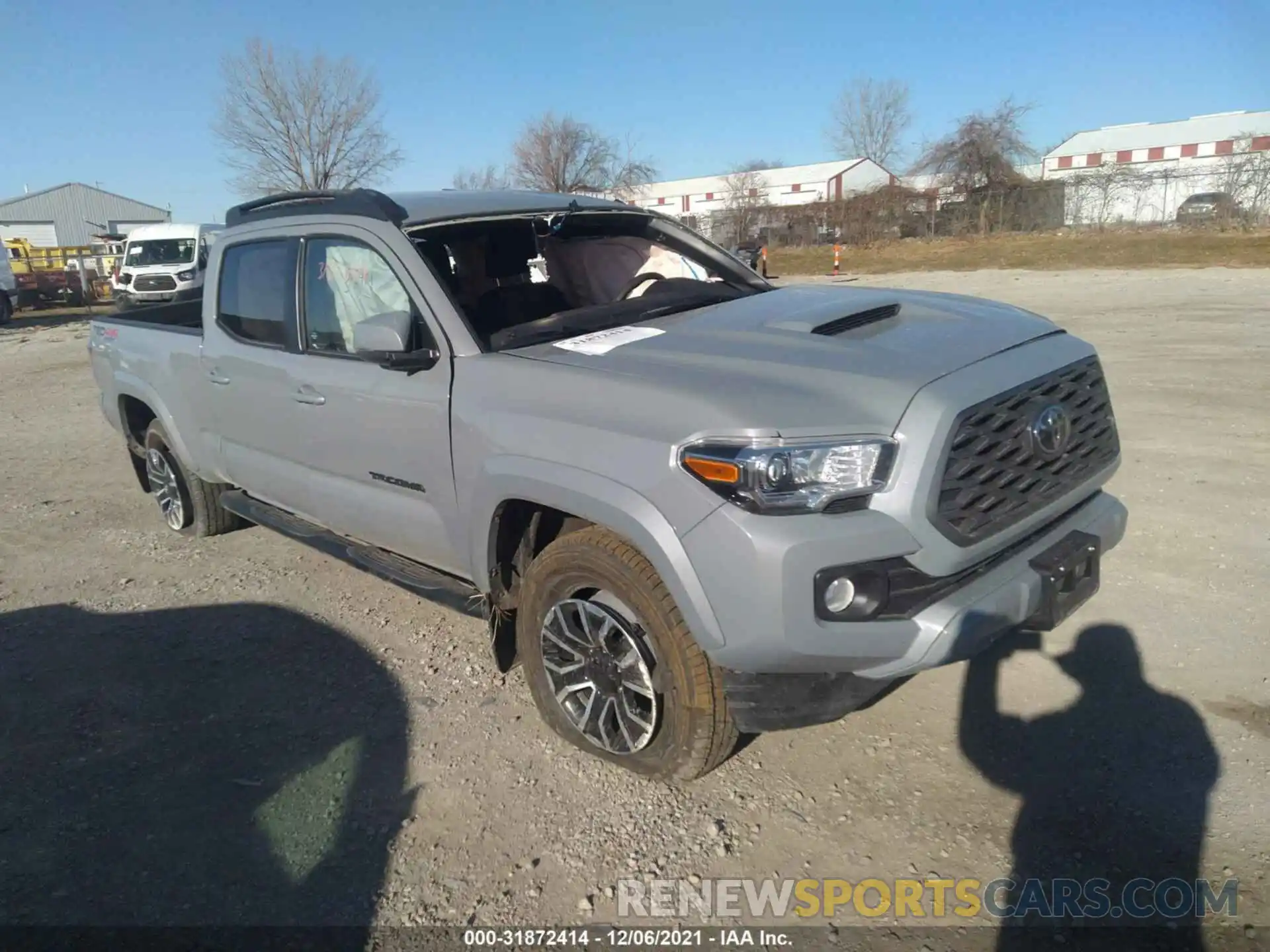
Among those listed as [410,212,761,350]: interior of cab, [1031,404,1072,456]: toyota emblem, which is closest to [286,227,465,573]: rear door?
[410,212,761,350]: interior of cab

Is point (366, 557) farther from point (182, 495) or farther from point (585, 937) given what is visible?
point (182, 495)

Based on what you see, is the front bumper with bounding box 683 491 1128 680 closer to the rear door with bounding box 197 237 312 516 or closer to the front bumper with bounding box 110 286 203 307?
the rear door with bounding box 197 237 312 516

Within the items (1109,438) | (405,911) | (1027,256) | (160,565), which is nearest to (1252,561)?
(1109,438)

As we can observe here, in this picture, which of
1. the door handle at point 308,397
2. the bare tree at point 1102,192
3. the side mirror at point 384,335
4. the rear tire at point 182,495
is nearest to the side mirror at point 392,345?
the side mirror at point 384,335

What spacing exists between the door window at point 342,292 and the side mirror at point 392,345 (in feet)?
0.35

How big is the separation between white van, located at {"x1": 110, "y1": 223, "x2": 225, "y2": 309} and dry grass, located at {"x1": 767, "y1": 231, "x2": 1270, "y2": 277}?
1835 cm

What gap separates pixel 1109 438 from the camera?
3326 millimetres

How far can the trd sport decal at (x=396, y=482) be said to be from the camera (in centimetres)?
355

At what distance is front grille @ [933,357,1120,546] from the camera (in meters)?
2.62

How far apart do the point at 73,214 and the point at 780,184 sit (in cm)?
5485

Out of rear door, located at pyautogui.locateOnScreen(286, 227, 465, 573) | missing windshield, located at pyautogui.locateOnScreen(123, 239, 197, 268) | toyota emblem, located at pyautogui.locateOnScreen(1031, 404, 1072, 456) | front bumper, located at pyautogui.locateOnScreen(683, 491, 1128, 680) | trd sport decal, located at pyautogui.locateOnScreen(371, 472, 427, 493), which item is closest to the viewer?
front bumper, located at pyautogui.locateOnScreen(683, 491, 1128, 680)

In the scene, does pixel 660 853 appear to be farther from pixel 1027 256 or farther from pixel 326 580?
pixel 1027 256

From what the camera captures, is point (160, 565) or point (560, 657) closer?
point (560, 657)

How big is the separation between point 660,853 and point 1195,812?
1.66m
